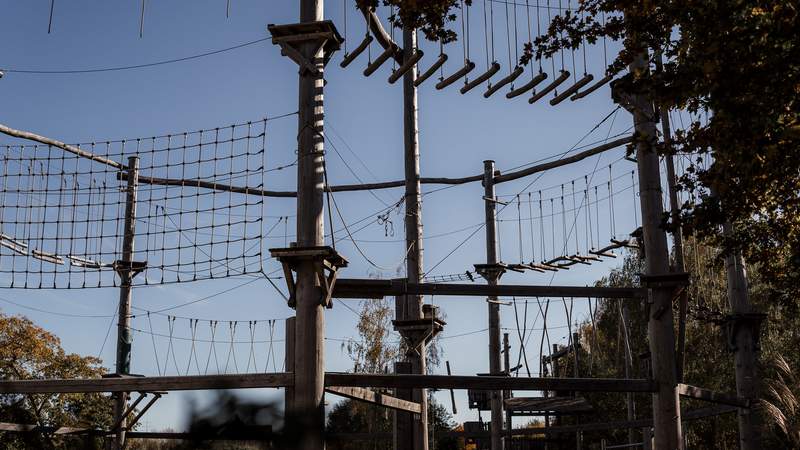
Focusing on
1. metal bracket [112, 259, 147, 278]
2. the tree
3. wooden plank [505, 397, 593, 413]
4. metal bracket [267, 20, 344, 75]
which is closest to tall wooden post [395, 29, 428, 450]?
metal bracket [267, 20, 344, 75]

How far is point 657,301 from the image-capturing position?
32.7 ft

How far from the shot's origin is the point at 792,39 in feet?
19.0

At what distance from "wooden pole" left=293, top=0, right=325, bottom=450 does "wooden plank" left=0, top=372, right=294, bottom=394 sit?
27 centimetres

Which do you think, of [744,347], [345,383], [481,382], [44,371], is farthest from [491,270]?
[44,371]

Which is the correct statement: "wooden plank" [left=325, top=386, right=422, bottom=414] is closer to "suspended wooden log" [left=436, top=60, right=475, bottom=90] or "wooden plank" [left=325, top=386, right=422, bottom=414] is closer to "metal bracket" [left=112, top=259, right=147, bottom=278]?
"suspended wooden log" [left=436, top=60, right=475, bottom=90]

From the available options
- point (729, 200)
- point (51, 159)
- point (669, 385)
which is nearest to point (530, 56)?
point (729, 200)

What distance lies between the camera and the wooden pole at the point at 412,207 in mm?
12172

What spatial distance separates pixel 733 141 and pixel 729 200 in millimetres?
1145

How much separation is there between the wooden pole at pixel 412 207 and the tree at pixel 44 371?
14.1 metres

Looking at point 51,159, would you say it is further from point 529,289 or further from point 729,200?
point 729,200

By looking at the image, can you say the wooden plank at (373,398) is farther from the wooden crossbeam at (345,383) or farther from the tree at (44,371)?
the tree at (44,371)

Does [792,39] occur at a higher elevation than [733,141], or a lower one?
higher

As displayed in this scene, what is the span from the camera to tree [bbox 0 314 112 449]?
23703 millimetres

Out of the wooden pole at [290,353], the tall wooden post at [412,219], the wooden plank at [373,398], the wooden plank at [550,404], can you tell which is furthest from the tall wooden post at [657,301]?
the wooden plank at [550,404]
